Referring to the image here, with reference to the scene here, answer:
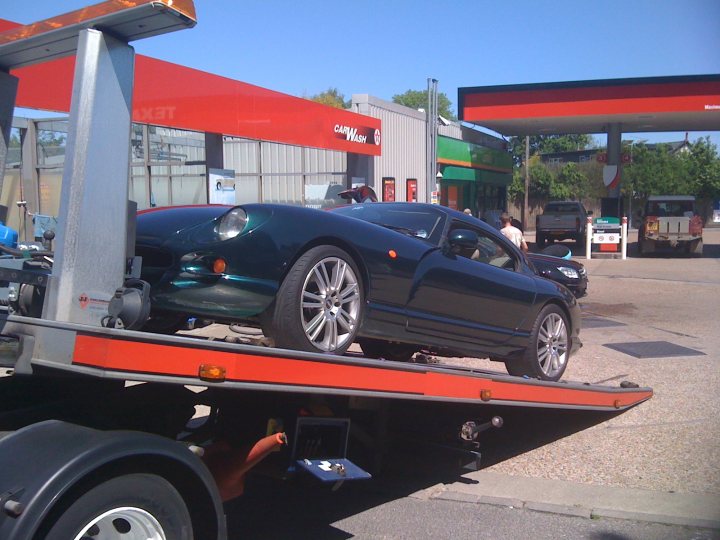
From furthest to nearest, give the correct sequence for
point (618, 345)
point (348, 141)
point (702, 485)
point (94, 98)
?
1. point (348, 141)
2. point (618, 345)
3. point (702, 485)
4. point (94, 98)

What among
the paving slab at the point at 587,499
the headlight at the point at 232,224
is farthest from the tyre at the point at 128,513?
the paving slab at the point at 587,499

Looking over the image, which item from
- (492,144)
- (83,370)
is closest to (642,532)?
(83,370)

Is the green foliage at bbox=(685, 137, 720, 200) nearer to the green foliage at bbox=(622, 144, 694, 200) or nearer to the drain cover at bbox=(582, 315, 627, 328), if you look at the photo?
the green foliage at bbox=(622, 144, 694, 200)

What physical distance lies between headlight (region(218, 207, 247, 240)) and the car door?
1.34m

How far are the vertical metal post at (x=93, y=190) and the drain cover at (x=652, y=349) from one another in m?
7.90

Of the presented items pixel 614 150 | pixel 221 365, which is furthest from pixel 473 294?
pixel 614 150

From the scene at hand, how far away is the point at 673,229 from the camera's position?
26.2 meters

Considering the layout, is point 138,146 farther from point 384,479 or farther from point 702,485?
point 702,485

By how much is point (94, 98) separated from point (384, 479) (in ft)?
12.0

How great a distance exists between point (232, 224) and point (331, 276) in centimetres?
65

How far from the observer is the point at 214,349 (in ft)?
10.5

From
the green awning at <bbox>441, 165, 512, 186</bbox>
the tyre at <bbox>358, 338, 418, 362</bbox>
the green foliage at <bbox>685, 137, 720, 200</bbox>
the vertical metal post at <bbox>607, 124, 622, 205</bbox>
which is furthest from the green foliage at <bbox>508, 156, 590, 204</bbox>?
the tyre at <bbox>358, 338, 418, 362</bbox>

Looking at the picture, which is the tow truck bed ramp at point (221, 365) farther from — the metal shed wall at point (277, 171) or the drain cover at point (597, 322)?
the metal shed wall at point (277, 171)

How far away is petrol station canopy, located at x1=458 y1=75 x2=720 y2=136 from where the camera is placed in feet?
86.0
